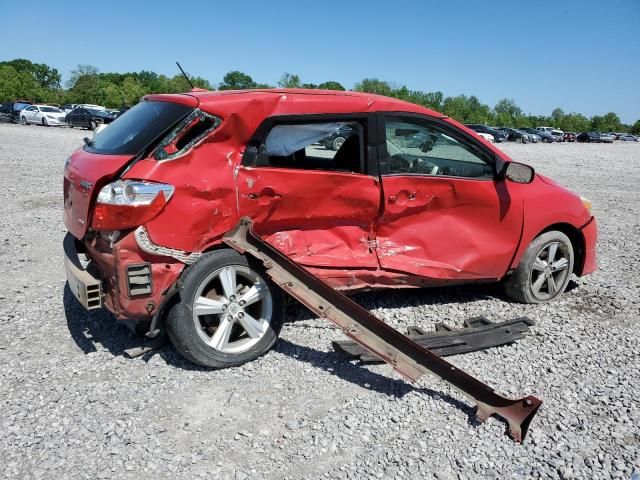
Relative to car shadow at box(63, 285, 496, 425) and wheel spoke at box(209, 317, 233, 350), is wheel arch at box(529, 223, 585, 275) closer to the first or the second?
car shadow at box(63, 285, 496, 425)

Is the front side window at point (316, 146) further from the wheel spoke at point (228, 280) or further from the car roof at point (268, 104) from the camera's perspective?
the wheel spoke at point (228, 280)

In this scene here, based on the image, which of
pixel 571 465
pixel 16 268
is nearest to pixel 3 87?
A: pixel 16 268

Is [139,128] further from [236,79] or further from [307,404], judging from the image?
[236,79]

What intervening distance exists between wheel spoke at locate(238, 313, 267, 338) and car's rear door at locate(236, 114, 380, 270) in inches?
21.2

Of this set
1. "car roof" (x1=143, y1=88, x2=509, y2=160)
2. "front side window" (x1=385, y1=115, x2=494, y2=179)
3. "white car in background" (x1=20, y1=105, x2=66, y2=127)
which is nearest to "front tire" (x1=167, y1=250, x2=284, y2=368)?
"car roof" (x1=143, y1=88, x2=509, y2=160)

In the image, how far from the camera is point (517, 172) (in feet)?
14.9

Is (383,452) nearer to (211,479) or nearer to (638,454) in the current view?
(211,479)

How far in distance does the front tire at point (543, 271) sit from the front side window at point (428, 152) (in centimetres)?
91

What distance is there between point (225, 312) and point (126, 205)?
0.97 metres

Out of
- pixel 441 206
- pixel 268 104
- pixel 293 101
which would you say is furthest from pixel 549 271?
pixel 268 104

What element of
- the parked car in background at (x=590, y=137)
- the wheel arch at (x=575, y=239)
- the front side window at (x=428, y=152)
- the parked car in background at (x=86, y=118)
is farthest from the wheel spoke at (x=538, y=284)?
the parked car in background at (x=590, y=137)

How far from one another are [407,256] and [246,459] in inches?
83.8

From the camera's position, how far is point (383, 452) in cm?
287

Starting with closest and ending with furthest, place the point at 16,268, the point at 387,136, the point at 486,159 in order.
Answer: the point at 387,136
the point at 486,159
the point at 16,268
